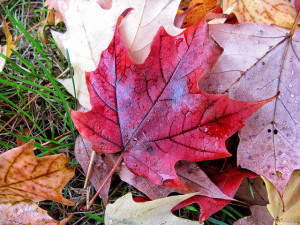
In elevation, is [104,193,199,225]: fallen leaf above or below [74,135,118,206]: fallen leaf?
below

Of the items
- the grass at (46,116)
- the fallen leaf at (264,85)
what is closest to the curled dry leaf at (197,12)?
the fallen leaf at (264,85)

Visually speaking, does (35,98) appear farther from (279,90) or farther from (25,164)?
(279,90)

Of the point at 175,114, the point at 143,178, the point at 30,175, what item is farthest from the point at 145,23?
the point at 30,175

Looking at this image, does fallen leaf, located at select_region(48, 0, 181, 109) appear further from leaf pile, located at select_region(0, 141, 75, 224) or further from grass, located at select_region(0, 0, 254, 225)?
leaf pile, located at select_region(0, 141, 75, 224)

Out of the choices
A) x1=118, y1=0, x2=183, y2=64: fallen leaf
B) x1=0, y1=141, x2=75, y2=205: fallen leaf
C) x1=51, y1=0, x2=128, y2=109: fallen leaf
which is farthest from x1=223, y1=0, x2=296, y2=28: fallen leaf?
x1=0, y1=141, x2=75, y2=205: fallen leaf

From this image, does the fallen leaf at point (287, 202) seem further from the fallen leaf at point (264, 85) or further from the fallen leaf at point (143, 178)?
the fallen leaf at point (143, 178)

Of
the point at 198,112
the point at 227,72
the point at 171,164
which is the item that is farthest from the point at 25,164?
the point at 227,72
